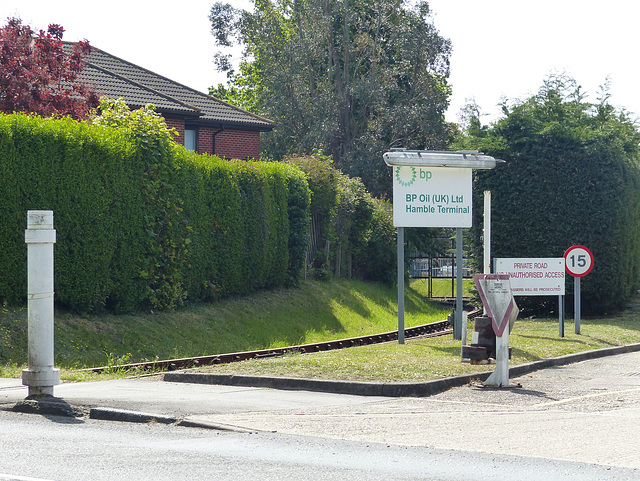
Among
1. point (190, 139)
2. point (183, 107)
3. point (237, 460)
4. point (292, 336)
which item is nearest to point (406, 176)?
point (292, 336)

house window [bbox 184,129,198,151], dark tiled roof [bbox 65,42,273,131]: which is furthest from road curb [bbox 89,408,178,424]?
house window [bbox 184,129,198,151]

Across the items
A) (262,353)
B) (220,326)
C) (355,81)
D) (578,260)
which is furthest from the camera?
(355,81)

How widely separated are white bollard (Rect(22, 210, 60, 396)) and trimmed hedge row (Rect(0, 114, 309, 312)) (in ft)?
20.3

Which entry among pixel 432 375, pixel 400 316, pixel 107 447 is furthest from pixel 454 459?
pixel 400 316

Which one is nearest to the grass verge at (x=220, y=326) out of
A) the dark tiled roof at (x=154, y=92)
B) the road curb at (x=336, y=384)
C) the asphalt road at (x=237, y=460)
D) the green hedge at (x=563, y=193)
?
the road curb at (x=336, y=384)

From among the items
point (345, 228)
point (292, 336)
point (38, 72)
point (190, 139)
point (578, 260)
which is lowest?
point (292, 336)

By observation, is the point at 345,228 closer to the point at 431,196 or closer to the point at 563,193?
the point at 563,193

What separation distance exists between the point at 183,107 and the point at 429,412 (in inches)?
847

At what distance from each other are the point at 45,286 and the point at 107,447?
3.11 metres

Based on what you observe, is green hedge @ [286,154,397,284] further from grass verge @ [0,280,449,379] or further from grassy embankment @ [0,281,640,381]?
grassy embankment @ [0,281,640,381]

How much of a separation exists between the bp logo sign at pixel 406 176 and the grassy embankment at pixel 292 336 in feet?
10.9

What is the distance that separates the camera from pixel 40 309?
32.5 ft

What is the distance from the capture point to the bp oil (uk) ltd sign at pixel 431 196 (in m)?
18.4

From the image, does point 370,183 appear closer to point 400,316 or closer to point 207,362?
point 400,316
